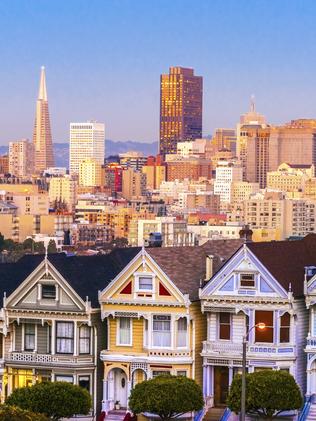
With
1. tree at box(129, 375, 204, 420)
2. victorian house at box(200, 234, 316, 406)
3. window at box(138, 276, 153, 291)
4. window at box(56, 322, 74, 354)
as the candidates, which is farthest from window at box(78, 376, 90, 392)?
victorian house at box(200, 234, 316, 406)

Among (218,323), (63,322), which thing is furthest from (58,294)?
(218,323)

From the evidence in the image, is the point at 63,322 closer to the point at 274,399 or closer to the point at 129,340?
the point at 129,340

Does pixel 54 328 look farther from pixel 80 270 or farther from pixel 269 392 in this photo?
pixel 269 392

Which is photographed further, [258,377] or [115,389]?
[115,389]

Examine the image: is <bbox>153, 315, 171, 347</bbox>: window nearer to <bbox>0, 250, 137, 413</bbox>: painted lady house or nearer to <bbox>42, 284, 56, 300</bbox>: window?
<bbox>0, 250, 137, 413</bbox>: painted lady house

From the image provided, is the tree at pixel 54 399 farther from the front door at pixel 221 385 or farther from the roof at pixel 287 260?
the roof at pixel 287 260

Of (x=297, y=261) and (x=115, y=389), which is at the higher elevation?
(x=297, y=261)
